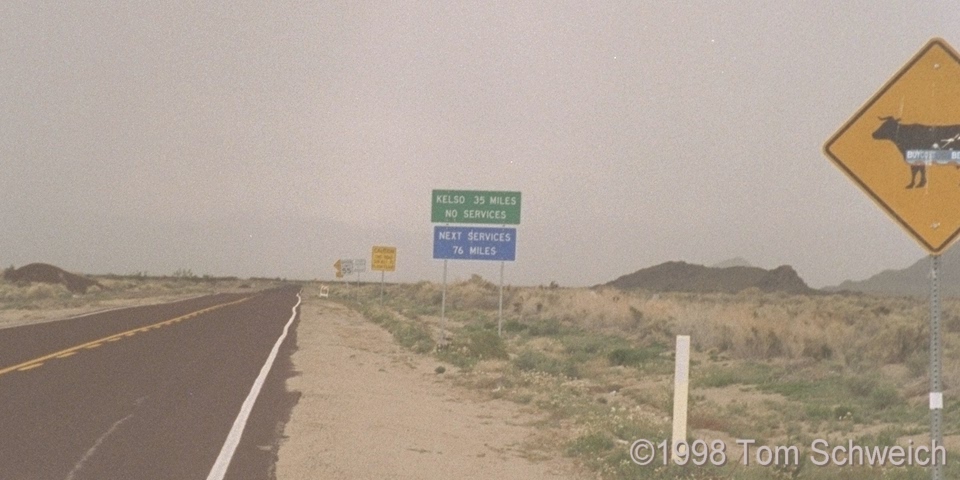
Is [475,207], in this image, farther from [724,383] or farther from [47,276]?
[47,276]

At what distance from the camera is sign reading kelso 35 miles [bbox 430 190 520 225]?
1133 inches

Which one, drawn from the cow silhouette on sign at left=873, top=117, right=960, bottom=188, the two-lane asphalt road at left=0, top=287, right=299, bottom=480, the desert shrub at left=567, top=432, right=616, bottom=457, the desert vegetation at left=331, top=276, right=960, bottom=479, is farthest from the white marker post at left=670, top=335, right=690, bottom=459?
the two-lane asphalt road at left=0, top=287, right=299, bottom=480

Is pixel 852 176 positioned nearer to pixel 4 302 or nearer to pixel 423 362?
pixel 423 362

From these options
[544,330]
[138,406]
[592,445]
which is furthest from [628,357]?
[138,406]

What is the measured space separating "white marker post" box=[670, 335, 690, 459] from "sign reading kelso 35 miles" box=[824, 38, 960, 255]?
10.3 feet

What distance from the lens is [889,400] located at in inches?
715

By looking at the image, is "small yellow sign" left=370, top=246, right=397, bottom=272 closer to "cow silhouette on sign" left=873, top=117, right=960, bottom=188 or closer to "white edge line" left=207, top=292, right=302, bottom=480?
"white edge line" left=207, top=292, right=302, bottom=480

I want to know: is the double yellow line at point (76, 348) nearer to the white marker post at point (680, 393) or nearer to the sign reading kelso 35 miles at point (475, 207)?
the sign reading kelso 35 miles at point (475, 207)

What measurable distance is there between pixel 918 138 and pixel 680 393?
13.0ft

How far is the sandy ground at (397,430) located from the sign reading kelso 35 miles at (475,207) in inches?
256

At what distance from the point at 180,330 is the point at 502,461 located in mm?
23098

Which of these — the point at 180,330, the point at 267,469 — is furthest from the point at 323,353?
the point at 267,469

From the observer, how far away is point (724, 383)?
22.5 metres

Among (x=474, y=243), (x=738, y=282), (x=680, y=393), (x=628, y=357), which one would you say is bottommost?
(x=628, y=357)
